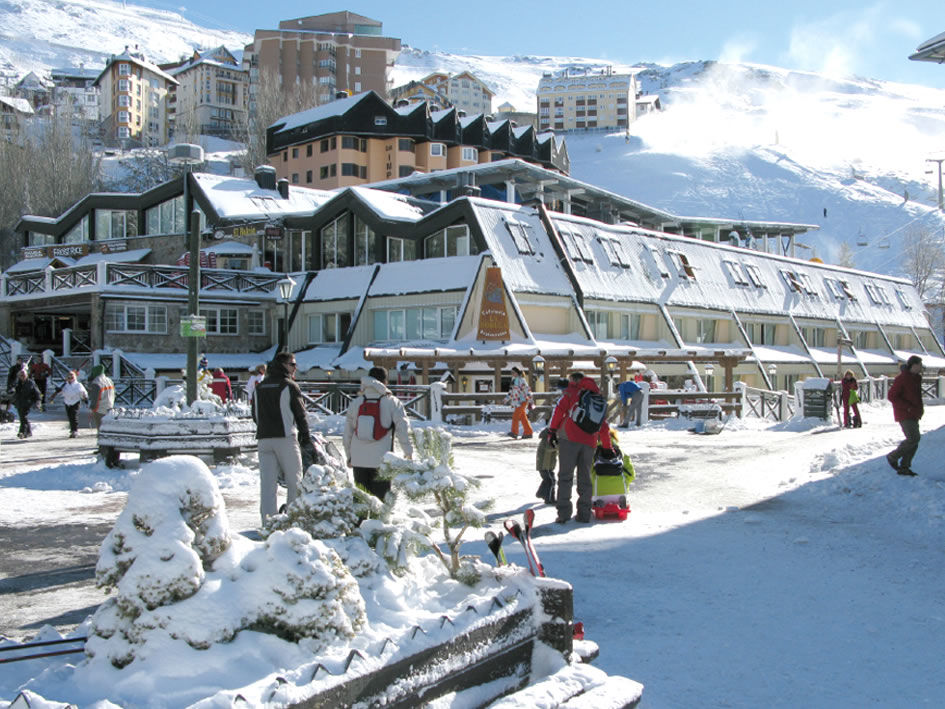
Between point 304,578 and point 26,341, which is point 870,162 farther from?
point 304,578

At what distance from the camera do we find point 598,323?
33.2 metres

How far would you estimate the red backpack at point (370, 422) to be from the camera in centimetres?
832

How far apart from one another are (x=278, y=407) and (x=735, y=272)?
36.3 m

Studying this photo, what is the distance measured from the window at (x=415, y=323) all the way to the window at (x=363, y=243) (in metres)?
2.87

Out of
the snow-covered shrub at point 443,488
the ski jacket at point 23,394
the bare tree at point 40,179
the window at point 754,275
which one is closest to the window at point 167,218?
the ski jacket at point 23,394

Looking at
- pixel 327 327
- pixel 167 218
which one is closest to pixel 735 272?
pixel 327 327

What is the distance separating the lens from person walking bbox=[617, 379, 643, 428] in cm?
2296

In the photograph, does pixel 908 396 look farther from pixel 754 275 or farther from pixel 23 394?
pixel 754 275

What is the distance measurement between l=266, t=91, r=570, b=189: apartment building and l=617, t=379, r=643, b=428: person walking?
45023 mm

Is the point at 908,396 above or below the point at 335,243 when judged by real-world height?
below

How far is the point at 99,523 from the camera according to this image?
31.6 ft

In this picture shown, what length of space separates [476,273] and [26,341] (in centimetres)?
2025

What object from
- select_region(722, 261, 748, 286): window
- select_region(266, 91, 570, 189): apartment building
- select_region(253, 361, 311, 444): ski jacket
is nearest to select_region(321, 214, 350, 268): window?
select_region(722, 261, 748, 286): window

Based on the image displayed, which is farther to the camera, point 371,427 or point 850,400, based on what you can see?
point 850,400
